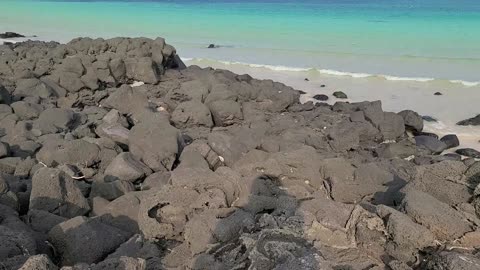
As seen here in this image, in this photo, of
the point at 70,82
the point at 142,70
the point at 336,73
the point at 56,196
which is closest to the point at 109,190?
the point at 56,196

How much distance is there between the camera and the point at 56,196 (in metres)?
4.17

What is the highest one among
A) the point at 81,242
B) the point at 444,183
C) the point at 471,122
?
the point at 444,183

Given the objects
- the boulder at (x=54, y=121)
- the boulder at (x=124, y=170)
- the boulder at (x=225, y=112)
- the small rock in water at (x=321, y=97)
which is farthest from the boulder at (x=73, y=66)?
the boulder at (x=124, y=170)

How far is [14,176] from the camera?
17.2 feet

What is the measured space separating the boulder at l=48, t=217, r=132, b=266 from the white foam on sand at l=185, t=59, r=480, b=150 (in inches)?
265

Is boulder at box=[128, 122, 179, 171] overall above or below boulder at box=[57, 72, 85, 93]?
above

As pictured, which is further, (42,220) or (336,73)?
(336,73)

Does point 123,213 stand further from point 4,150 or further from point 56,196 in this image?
point 4,150

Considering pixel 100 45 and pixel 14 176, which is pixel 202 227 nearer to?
pixel 14 176

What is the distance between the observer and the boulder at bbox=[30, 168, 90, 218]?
4.12 metres

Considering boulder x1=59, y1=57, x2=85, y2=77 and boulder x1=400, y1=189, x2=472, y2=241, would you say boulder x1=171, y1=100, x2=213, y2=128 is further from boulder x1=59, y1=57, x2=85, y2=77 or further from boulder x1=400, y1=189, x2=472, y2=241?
boulder x1=400, y1=189, x2=472, y2=241

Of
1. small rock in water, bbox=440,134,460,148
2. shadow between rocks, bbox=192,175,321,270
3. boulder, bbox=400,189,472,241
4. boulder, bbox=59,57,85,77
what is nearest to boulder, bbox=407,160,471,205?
boulder, bbox=400,189,472,241

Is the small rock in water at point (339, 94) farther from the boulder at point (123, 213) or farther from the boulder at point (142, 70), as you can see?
the boulder at point (123, 213)

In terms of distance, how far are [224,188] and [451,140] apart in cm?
538
